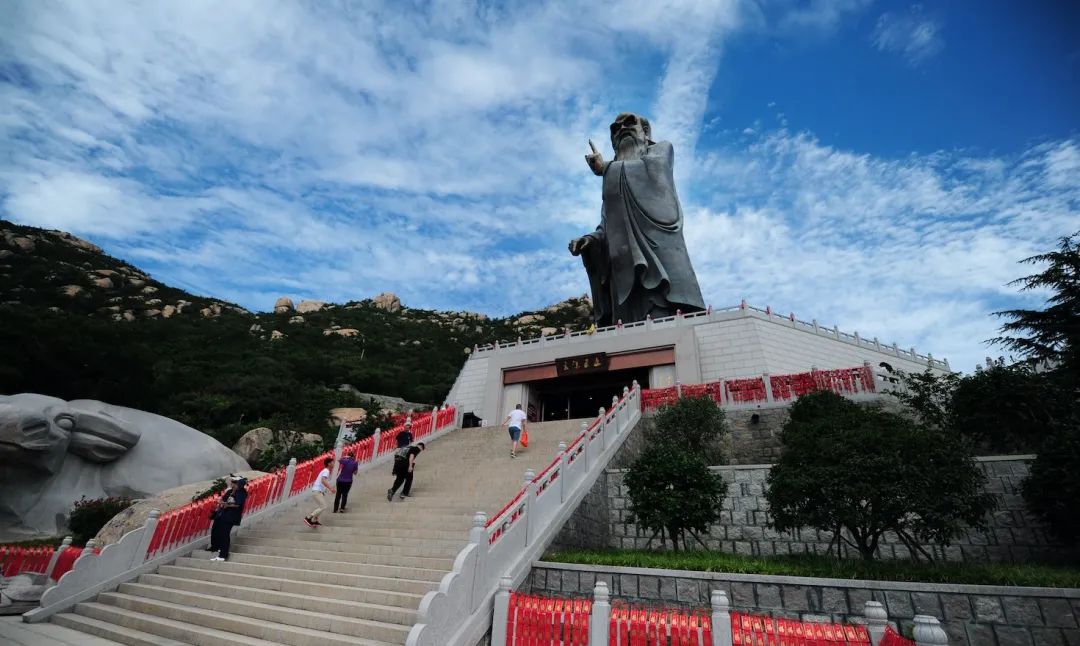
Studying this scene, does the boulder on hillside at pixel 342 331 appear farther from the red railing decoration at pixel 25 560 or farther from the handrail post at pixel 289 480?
the red railing decoration at pixel 25 560

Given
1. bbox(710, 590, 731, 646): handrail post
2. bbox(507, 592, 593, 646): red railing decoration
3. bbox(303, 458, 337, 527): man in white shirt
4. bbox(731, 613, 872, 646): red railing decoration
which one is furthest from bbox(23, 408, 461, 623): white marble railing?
bbox(731, 613, 872, 646): red railing decoration

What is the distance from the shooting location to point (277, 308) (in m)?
59.4

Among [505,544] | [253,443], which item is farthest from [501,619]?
[253,443]

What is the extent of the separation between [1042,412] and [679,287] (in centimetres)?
1368

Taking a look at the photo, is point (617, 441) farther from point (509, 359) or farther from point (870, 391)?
point (509, 359)

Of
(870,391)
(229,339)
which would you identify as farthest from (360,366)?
(870,391)

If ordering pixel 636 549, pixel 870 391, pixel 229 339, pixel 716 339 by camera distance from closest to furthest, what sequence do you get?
1. pixel 636 549
2. pixel 870 391
3. pixel 716 339
4. pixel 229 339

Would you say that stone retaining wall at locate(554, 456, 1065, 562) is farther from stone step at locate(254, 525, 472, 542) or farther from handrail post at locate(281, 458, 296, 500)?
handrail post at locate(281, 458, 296, 500)

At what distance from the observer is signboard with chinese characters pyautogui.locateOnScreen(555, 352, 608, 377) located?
60.6 ft

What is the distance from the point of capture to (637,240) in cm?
2266

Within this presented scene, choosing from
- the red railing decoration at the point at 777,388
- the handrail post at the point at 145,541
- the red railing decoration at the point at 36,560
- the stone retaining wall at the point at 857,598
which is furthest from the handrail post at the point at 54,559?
the red railing decoration at the point at 777,388

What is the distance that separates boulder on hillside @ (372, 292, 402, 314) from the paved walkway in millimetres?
56545

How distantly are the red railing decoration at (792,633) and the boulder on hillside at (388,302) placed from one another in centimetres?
6012

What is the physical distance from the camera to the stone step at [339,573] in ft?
18.5
